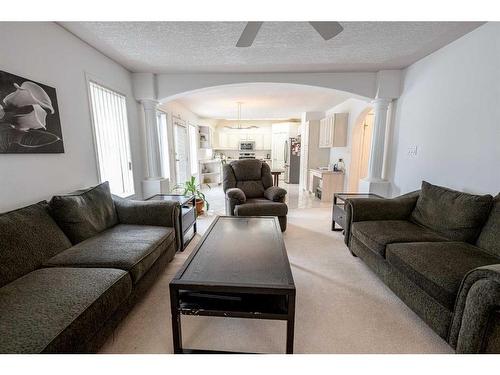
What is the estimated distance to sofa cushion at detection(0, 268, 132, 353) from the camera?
0.93m

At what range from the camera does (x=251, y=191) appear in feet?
11.9

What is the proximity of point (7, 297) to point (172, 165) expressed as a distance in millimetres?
4198

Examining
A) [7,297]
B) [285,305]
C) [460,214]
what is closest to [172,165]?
[7,297]

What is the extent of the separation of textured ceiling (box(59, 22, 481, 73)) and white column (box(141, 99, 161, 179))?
52 centimetres

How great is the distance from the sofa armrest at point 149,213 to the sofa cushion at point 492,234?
2.60 m

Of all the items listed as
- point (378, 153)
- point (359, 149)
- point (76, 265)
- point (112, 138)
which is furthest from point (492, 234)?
point (112, 138)

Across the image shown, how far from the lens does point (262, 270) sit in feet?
4.54

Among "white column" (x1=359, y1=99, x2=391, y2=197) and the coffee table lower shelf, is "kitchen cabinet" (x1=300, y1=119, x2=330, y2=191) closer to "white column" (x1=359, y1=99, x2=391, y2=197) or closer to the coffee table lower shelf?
"white column" (x1=359, y1=99, x2=391, y2=197)

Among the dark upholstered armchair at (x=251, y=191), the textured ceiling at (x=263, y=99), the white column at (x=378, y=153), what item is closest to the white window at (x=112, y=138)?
the textured ceiling at (x=263, y=99)

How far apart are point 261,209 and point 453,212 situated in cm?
190

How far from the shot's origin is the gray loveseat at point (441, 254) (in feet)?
3.67

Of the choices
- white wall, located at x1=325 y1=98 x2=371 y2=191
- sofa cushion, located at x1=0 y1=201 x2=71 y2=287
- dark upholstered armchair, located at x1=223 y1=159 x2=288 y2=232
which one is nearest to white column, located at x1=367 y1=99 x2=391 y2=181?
white wall, located at x1=325 y1=98 x2=371 y2=191

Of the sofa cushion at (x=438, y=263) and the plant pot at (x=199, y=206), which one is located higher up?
the sofa cushion at (x=438, y=263)

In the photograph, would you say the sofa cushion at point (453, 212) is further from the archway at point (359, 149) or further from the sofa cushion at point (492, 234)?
the archway at point (359, 149)
